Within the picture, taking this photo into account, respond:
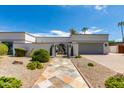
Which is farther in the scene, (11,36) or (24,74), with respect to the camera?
(11,36)

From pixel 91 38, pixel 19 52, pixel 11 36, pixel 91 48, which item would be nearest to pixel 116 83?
pixel 19 52

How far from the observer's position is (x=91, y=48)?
30.0 meters

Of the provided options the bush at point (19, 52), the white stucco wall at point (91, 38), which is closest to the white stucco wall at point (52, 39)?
the white stucco wall at point (91, 38)

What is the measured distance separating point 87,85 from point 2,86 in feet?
10.3

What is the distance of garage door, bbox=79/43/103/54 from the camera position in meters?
29.8

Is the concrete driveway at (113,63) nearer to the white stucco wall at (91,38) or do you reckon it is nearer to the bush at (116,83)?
the bush at (116,83)

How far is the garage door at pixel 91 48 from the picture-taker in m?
29.8

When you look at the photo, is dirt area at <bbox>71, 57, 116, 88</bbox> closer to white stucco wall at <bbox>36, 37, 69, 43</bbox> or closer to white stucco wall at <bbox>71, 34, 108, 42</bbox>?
white stucco wall at <bbox>71, 34, 108, 42</bbox>

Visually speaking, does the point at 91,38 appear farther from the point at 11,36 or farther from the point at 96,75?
the point at 96,75

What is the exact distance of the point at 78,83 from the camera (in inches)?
289
